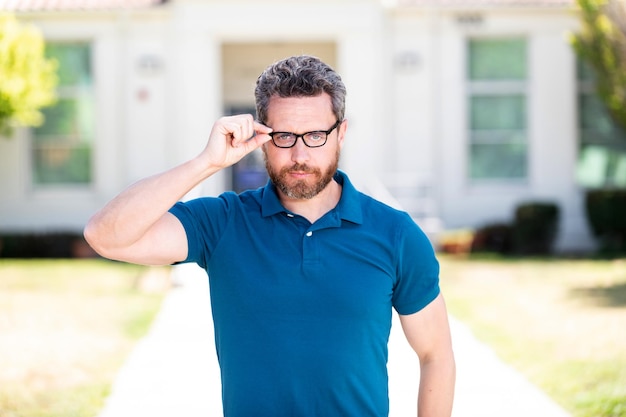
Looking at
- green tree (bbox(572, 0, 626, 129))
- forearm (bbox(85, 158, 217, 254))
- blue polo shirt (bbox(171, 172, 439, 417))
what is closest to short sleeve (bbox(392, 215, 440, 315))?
blue polo shirt (bbox(171, 172, 439, 417))

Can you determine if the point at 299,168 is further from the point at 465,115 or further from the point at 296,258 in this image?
the point at 465,115

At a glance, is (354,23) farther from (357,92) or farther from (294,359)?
(294,359)

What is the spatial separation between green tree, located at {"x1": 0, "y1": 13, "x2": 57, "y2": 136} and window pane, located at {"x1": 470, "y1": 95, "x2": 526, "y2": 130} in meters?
6.88

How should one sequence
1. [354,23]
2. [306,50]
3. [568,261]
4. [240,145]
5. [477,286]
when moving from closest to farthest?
[240,145] < [477,286] < [568,261] < [354,23] < [306,50]

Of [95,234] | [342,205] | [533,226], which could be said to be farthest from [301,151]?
[533,226]

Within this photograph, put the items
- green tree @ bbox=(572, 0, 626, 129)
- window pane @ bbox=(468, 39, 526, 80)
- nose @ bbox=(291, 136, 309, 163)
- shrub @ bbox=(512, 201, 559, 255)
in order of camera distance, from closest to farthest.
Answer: nose @ bbox=(291, 136, 309, 163) < green tree @ bbox=(572, 0, 626, 129) < shrub @ bbox=(512, 201, 559, 255) < window pane @ bbox=(468, 39, 526, 80)

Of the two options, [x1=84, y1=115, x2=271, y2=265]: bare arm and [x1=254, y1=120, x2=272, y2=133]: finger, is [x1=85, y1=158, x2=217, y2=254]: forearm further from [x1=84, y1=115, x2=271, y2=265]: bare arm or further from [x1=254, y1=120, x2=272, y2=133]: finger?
[x1=254, y1=120, x2=272, y2=133]: finger

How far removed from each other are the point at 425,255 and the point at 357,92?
11582mm

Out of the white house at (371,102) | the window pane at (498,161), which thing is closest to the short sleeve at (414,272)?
the white house at (371,102)

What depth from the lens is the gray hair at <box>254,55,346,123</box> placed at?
270 centimetres

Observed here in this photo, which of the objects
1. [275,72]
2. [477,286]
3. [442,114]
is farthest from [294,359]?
[442,114]

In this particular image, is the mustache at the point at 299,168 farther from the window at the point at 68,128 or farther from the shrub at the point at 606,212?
the window at the point at 68,128

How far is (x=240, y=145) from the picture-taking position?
2756 millimetres

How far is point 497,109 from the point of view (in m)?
15.0
